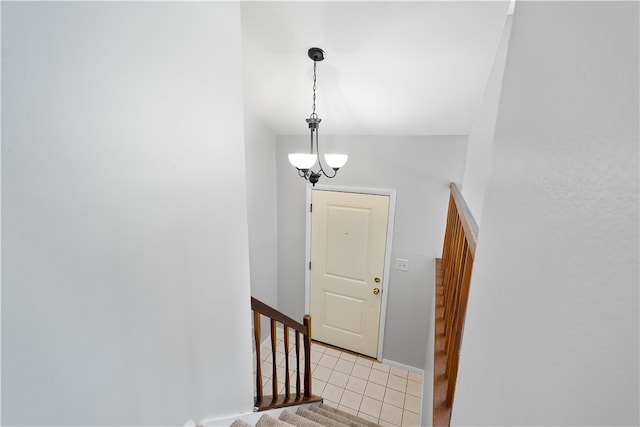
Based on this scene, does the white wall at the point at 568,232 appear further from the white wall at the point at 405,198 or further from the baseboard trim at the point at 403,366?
the baseboard trim at the point at 403,366

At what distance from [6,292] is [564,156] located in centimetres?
94

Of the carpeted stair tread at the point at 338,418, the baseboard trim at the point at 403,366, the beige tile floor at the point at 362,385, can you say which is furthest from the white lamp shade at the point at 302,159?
the baseboard trim at the point at 403,366

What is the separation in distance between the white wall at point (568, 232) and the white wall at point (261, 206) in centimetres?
239

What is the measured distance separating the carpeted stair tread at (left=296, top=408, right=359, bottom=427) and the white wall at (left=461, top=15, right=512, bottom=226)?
1596 mm

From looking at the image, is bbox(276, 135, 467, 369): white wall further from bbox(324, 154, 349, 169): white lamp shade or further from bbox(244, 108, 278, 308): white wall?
bbox(324, 154, 349, 169): white lamp shade

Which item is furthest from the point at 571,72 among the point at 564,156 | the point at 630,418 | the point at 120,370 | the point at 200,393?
the point at 200,393

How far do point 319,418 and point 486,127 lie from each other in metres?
2.20

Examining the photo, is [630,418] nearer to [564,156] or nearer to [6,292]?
[564,156]

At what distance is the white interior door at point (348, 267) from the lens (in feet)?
9.72

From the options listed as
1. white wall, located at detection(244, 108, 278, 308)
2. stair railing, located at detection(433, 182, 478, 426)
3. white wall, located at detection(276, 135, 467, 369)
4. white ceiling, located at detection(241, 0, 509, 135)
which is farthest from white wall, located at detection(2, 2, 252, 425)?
white wall, located at detection(276, 135, 467, 369)

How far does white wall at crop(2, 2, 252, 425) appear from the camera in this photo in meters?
0.57

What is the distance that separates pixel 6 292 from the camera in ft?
1.82

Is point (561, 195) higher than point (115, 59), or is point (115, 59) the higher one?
point (115, 59)

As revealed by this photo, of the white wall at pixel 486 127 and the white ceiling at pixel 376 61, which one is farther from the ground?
the white ceiling at pixel 376 61
